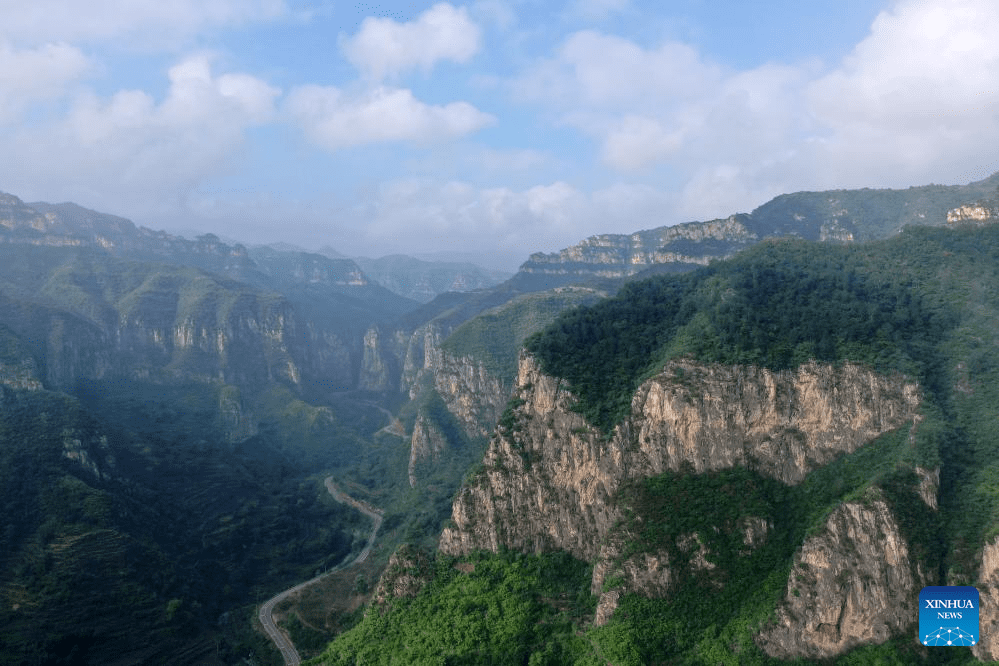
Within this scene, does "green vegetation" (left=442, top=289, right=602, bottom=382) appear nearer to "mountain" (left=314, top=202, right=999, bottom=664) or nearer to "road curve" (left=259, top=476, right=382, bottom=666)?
"road curve" (left=259, top=476, right=382, bottom=666)

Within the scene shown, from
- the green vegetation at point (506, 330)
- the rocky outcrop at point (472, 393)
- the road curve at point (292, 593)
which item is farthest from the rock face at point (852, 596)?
the green vegetation at point (506, 330)

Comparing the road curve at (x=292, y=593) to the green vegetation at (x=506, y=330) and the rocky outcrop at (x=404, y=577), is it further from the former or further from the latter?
the green vegetation at (x=506, y=330)

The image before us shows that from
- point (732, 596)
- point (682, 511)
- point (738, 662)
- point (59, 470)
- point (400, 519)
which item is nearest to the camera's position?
point (738, 662)

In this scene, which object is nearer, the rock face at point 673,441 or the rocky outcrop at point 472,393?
the rock face at point 673,441

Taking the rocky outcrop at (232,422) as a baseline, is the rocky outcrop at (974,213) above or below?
above

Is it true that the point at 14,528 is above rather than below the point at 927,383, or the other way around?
below

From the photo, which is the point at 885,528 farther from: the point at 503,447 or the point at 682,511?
the point at 503,447

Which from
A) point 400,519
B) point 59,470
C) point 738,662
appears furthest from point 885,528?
point 59,470
